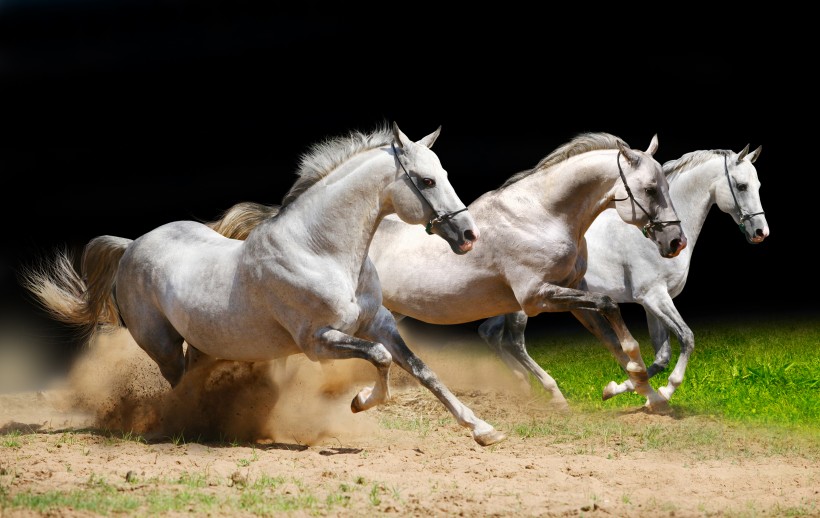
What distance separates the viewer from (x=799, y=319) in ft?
38.0

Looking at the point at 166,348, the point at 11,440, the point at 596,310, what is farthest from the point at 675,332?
the point at 11,440

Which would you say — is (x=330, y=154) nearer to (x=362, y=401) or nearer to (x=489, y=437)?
(x=362, y=401)

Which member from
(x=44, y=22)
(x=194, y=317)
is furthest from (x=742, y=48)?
(x=194, y=317)

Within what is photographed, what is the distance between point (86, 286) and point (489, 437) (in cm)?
302

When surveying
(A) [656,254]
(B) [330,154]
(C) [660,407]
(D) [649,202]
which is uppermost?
(B) [330,154]

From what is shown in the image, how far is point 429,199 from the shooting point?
5.23 metres

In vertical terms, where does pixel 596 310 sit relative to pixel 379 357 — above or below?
below

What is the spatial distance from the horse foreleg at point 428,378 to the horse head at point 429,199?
2.17 feet

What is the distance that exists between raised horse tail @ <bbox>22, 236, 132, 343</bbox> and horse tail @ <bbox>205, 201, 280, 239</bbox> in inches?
24.4

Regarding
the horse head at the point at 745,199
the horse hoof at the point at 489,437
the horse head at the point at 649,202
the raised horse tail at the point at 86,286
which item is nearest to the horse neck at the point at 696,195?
the horse head at the point at 745,199

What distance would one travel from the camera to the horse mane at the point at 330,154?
5.68m

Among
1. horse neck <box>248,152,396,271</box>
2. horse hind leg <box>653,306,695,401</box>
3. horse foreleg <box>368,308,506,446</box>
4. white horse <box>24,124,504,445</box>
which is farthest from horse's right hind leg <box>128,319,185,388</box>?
horse hind leg <box>653,306,695,401</box>

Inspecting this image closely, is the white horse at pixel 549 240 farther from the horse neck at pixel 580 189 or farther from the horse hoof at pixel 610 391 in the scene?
the horse hoof at pixel 610 391

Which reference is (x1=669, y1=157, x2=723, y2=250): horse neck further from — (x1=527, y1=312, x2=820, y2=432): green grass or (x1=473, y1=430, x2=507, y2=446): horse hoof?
(x1=473, y1=430, x2=507, y2=446): horse hoof
